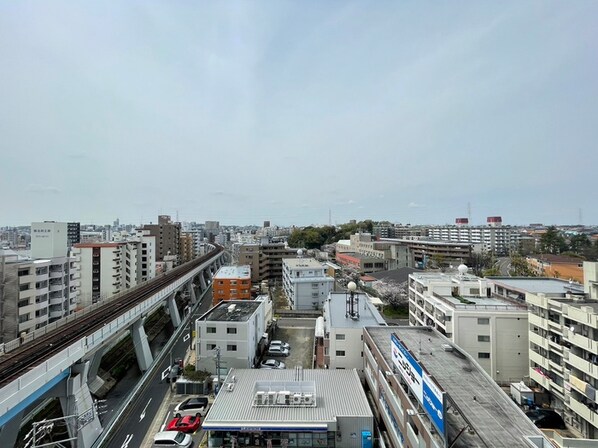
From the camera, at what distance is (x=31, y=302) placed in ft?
89.5

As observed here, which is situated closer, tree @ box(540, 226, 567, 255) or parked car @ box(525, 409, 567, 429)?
parked car @ box(525, 409, 567, 429)

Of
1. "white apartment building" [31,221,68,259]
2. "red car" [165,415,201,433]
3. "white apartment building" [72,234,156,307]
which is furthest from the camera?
"white apartment building" [72,234,156,307]

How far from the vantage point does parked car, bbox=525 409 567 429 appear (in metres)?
14.9

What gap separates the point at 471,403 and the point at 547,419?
8.85 meters

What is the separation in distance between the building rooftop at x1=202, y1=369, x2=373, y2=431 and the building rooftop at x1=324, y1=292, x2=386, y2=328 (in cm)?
309

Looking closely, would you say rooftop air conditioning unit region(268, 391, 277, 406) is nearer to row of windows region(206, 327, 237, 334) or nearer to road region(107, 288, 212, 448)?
road region(107, 288, 212, 448)

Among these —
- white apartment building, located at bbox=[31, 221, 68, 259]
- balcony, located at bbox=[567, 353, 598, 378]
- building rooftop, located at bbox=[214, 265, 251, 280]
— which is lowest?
balcony, located at bbox=[567, 353, 598, 378]

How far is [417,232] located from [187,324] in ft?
305

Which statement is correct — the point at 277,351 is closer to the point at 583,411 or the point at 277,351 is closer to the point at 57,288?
the point at 583,411

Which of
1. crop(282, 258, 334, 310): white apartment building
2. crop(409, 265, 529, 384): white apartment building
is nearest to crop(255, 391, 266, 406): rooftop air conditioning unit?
crop(409, 265, 529, 384): white apartment building

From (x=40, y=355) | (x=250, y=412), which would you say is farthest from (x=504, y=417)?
(x=40, y=355)

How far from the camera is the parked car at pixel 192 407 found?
16.7m

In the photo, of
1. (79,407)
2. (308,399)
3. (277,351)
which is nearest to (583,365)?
(308,399)

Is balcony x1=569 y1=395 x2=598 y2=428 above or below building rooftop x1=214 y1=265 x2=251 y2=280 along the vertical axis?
below
